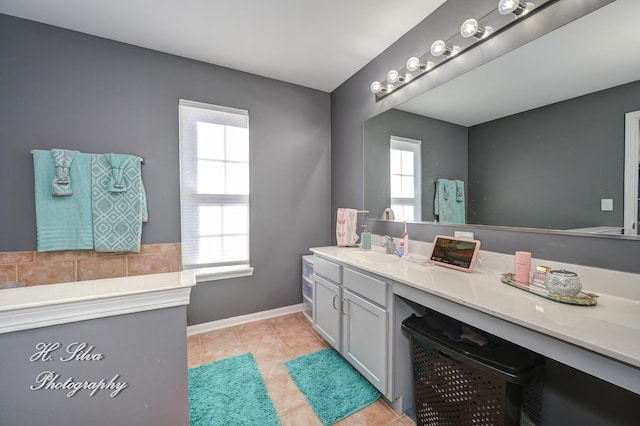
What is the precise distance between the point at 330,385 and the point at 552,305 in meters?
1.40

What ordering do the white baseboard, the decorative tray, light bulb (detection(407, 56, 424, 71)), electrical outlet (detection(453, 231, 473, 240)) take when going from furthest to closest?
the white baseboard
light bulb (detection(407, 56, 424, 71))
electrical outlet (detection(453, 231, 473, 240))
the decorative tray

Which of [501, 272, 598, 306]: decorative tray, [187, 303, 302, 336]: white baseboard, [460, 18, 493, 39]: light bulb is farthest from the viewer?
[187, 303, 302, 336]: white baseboard

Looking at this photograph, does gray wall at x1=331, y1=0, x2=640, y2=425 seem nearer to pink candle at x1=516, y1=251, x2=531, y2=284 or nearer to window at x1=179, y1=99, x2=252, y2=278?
pink candle at x1=516, y1=251, x2=531, y2=284

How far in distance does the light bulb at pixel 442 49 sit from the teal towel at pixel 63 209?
2.74m

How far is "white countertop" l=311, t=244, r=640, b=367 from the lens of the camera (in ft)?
2.50

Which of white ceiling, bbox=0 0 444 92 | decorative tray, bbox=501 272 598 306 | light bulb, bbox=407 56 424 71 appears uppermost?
white ceiling, bbox=0 0 444 92

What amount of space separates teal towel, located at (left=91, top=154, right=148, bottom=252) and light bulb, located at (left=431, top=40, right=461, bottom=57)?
2473 millimetres

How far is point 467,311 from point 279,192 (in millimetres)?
2213

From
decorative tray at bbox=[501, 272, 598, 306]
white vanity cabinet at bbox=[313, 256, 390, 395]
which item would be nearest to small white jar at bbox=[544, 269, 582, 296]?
decorative tray at bbox=[501, 272, 598, 306]

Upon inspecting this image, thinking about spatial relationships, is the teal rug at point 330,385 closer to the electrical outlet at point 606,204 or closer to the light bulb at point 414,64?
the electrical outlet at point 606,204

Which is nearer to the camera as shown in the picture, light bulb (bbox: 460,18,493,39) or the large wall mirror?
the large wall mirror

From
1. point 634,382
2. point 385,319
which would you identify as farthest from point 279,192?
point 634,382

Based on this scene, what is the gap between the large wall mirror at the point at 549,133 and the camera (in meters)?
1.07

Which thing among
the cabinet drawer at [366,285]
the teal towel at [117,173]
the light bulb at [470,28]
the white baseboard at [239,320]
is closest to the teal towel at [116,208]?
the teal towel at [117,173]
